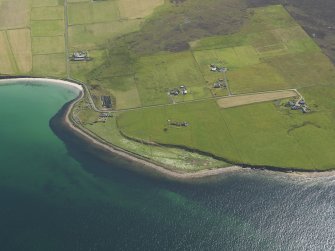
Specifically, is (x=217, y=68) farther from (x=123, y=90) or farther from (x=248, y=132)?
(x=123, y=90)

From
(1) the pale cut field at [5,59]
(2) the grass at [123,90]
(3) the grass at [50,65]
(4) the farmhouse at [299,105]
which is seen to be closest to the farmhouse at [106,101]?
(2) the grass at [123,90]

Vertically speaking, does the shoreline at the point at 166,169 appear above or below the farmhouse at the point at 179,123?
below

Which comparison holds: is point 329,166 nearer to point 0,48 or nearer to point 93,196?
point 93,196

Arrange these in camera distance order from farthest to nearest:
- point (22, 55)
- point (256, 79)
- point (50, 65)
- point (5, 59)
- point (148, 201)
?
point (22, 55)
point (5, 59)
point (50, 65)
point (256, 79)
point (148, 201)

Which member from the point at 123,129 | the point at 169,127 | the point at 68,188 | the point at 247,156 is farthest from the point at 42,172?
the point at 247,156

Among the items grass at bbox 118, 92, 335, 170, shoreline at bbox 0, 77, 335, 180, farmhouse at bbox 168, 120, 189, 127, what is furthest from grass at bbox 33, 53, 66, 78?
farmhouse at bbox 168, 120, 189, 127

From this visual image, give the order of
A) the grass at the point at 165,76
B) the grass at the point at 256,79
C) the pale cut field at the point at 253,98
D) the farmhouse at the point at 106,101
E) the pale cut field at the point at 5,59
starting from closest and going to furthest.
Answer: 1. the pale cut field at the point at 253,98
2. the farmhouse at the point at 106,101
3. the grass at the point at 165,76
4. the grass at the point at 256,79
5. the pale cut field at the point at 5,59

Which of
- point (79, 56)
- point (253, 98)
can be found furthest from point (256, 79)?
point (79, 56)

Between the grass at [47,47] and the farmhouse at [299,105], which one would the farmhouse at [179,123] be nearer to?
the farmhouse at [299,105]

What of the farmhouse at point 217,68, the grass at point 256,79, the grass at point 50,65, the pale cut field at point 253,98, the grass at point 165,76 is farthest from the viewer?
the grass at point 50,65
